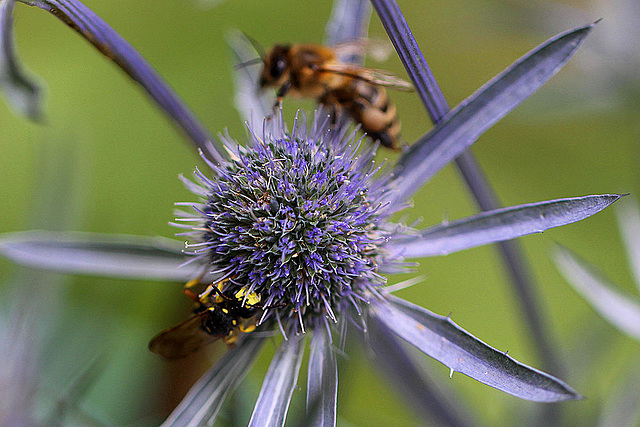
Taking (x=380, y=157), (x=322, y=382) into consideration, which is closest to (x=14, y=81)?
(x=322, y=382)

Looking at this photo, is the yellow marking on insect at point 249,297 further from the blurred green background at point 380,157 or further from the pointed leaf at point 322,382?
the blurred green background at point 380,157

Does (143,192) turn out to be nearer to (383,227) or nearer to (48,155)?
(48,155)

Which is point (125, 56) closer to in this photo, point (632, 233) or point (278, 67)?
point (278, 67)

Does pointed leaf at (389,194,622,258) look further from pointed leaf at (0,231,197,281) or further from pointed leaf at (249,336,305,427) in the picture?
pointed leaf at (0,231,197,281)

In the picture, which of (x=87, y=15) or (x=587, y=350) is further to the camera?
(x=587, y=350)

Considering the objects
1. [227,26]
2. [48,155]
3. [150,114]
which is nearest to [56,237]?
[48,155]
